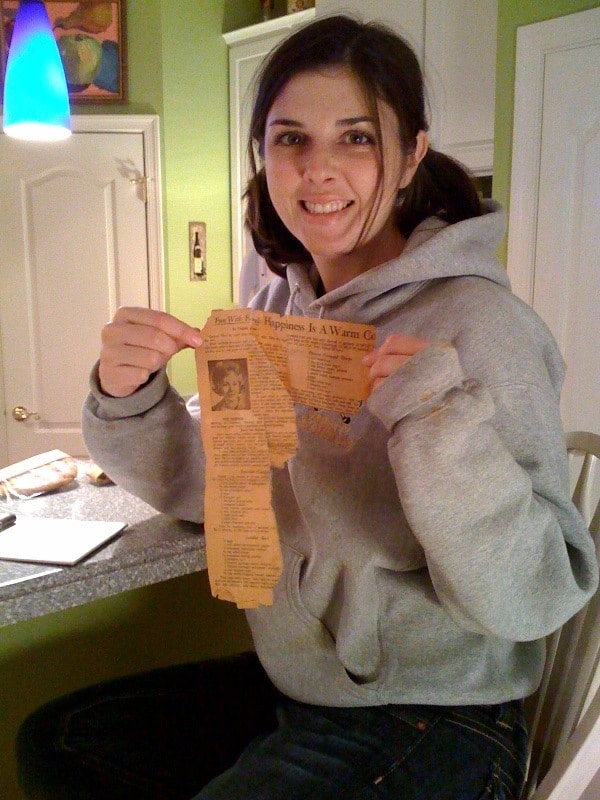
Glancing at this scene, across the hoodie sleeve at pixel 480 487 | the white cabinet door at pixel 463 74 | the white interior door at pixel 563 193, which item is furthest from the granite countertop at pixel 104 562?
the white cabinet door at pixel 463 74

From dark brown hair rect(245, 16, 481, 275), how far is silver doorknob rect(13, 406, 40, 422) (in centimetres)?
240

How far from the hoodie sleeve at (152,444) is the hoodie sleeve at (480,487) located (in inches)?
14.9

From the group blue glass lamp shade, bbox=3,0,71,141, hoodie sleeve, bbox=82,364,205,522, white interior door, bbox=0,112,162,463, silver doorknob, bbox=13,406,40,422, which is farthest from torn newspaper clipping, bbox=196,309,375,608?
silver doorknob, bbox=13,406,40,422

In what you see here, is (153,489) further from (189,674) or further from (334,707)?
(334,707)

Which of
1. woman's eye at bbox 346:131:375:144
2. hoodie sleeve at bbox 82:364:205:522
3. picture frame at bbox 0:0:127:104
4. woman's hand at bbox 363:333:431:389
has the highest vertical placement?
picture frame at bbox 0:0:127:104

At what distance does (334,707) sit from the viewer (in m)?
0.82

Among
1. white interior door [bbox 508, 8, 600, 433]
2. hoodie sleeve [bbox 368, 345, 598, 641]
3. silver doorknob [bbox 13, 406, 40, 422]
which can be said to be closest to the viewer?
hoodie sleeve [bbox 368, 345, 598, 641]

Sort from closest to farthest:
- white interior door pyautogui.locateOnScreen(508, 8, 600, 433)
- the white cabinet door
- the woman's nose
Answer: the woman's nose, white interior door pyautogui.locateOnScreen(508, 8, 600, 433), the white cabinet door

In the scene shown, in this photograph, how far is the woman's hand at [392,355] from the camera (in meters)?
0.67

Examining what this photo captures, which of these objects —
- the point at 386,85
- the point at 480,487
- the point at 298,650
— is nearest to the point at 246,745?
the point at 298,650

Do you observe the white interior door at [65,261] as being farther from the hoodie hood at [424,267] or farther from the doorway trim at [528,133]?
the hoodie hood at [424,267]

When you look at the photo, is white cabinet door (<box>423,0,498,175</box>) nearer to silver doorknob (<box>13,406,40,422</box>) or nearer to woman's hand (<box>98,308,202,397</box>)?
woman's hand (<box>98,308,202,397</box>)

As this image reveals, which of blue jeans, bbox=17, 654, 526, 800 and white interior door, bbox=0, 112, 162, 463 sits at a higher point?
white interior door, bbox=0, 112, 162, 463

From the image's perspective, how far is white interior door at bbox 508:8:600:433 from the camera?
6.06ft
